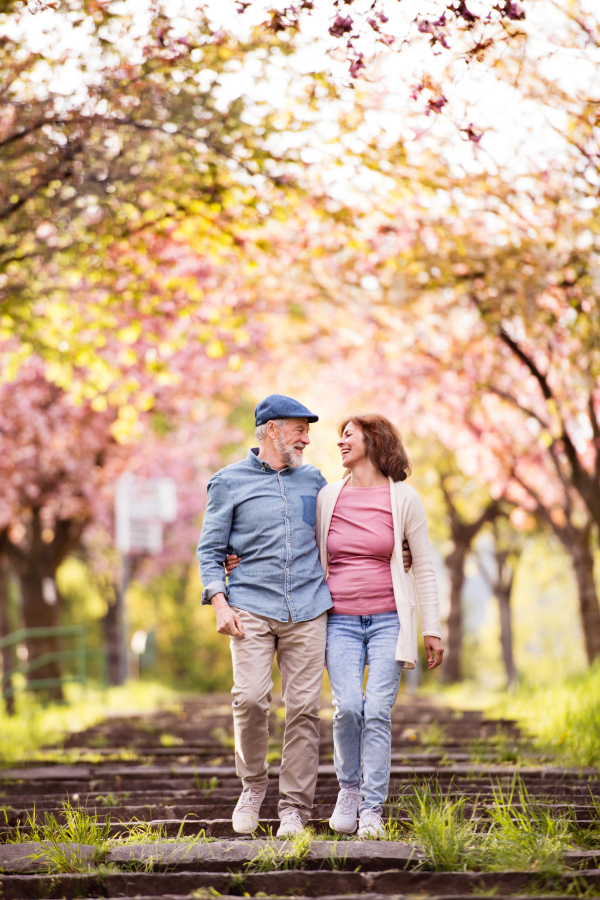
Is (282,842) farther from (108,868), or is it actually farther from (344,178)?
(344,178)

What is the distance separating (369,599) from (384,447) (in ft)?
2.27

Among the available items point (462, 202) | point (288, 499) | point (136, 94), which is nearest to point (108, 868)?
point (288, 499)

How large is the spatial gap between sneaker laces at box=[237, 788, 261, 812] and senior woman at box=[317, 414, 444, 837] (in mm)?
351

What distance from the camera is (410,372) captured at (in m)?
14.7

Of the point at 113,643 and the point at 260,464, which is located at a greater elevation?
the point at 260,464

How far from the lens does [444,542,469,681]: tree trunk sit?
19.9 m

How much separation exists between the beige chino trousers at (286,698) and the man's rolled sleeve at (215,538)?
17 centimetres

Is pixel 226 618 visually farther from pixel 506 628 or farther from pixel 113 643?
pixel 113 643

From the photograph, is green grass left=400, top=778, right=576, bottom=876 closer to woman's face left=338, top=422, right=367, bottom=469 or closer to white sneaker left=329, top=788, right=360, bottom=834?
white sneaker left=329, top=788, right=360, bottom=834

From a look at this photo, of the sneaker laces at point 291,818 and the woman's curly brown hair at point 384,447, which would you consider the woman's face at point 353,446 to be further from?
the sneaker laces at point 291,818

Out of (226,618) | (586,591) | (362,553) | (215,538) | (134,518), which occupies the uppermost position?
(134,518)

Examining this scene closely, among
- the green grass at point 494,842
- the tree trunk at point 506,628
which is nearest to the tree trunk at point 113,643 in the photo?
the tree trunk at point 506,628

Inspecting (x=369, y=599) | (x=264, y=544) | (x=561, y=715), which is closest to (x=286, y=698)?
(x=369, y=599)

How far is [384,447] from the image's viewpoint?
4.41 meters
